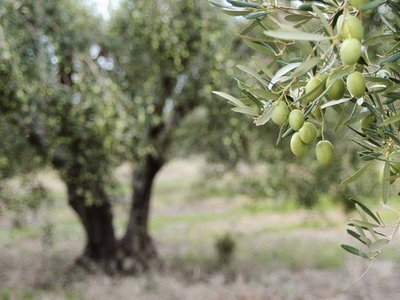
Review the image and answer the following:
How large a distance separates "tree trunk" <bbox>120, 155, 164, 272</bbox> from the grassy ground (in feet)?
1.06

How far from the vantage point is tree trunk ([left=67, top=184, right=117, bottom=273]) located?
769cm

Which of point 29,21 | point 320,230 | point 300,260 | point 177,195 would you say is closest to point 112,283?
point 300,260

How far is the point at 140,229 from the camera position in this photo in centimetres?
848

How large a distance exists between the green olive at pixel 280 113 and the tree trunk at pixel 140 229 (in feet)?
23.2

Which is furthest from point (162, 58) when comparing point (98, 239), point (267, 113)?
point (267, 113)

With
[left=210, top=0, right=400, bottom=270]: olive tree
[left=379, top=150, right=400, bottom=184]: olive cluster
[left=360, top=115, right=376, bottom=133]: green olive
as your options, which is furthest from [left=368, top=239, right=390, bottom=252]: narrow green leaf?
[left=360, top=115, right=376, bottom=133]: green olive

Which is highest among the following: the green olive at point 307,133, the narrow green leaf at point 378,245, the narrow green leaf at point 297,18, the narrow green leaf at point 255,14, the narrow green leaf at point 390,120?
the narrow green leaf at point 255,14

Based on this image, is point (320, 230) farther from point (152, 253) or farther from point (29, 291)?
point (29, 291)

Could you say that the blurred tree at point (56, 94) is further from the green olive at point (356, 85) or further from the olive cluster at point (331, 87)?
the green olive at point (356, 85)

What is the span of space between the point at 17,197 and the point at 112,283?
2.26 m

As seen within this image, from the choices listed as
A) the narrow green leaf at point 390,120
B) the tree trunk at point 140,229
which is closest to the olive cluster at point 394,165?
the narrow green leaf at point 390,120

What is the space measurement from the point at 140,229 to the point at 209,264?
148 centimetres

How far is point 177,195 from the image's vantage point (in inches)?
832

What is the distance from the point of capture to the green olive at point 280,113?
3.01 ft
